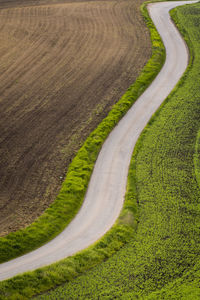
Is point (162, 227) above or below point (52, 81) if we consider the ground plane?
below

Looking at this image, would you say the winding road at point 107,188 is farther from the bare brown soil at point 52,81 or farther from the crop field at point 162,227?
the bare brown soil at point 52,81

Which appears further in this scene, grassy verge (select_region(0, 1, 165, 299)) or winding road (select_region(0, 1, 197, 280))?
winding road (select_region(0, 1, 197, 280))

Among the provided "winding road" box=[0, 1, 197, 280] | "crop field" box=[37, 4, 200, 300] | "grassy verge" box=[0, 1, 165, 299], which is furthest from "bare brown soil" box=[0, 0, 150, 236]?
"crop field" box=[37, 4, 200, 300]

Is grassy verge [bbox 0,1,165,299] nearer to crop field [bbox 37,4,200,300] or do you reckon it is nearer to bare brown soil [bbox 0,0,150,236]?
crop field [bbox 37,4,200,300]

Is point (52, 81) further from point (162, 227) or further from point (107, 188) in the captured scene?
point (162, 227)

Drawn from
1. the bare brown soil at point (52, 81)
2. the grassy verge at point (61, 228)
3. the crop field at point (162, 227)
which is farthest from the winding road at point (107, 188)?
the bare brown soil at point (52, 81)

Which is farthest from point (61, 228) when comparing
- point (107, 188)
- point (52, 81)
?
point (52, 81)

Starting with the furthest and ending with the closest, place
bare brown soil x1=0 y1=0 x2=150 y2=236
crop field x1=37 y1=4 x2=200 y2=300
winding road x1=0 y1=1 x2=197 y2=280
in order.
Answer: bare brown soil x1=0 y1=0 x2=150 y2=236
winding road x1=0 y1=1 x2=197 y2=280
crop field x1=37 y1=4 x2=200 y2=300
